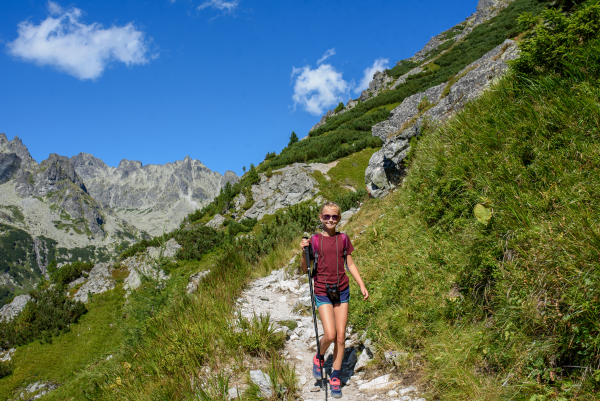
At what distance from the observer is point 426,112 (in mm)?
11148

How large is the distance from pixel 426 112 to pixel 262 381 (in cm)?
1055

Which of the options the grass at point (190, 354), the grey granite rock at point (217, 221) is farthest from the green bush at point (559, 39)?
the grey granite rock at point (217, 221)

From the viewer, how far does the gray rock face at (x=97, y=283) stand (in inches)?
617

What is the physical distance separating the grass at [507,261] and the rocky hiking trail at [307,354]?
→ 314 mm

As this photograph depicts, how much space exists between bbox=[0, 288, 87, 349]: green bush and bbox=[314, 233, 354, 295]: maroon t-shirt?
14.7 metres

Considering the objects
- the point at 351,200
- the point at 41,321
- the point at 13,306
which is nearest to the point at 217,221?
the point at 351,200

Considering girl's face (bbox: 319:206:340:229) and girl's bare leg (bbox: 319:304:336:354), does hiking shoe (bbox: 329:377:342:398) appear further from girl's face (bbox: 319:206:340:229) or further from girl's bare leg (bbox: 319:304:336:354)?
girl's face (bbox: 319:206:340:229)

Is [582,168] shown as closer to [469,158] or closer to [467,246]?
[467,246]

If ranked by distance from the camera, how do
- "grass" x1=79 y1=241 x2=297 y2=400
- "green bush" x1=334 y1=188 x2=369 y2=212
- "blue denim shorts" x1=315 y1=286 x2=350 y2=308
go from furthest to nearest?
"green bush" x1=334 y1=188 x2=369 y2=212, "blue denim shorts" x1=315 y1=286 x2=350 y2=308, "grass" x1=79 y1=241 x2=297 y2=400

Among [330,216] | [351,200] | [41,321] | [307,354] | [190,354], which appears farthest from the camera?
[351,200]

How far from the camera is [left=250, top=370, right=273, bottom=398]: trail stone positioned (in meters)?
3.66

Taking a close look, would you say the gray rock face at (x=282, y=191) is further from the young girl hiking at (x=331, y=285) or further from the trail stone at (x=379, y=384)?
the trail stone at (x=379, y=384)

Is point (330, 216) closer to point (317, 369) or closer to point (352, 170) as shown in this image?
point (317, 369)

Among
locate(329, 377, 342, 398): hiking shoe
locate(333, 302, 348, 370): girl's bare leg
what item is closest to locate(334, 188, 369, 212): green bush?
locate(333, 302, 348, 370): girl's bare leg
